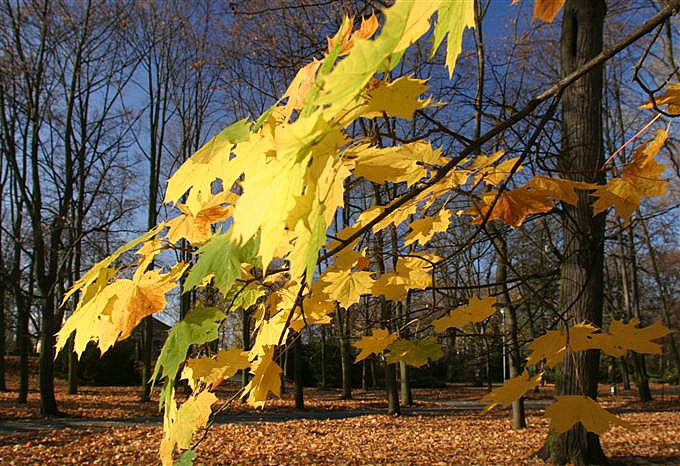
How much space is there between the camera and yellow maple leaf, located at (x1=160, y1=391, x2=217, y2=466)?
0.94 m

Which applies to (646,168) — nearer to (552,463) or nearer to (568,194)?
(568,194)

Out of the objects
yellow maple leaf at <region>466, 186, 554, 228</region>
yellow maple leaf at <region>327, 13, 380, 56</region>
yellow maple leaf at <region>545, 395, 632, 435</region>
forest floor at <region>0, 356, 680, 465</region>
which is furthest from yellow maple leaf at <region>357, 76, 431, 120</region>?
forest floor at <region>0, 356, 680, 465</region>

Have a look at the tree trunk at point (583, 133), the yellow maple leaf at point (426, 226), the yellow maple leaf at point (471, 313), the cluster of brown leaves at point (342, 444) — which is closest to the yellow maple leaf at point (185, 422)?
the yellow maple leaf at point (471, 313)

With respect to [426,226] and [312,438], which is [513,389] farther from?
[312,438]

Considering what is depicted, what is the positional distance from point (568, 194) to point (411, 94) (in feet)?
2.27

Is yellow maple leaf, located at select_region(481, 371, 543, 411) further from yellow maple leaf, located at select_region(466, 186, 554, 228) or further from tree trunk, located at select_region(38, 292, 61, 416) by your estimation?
tree trunk, located at select_region(38, 292, 61, 416)

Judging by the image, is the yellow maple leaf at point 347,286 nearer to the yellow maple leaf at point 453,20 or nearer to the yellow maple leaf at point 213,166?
the yellow maple leaf at point 213,166

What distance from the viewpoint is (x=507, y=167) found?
4.44 feet

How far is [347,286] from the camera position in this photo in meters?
1.35

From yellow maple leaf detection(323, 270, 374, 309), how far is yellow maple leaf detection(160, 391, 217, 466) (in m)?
0.43

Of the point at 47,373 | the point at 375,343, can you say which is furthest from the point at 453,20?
the point at 47,373

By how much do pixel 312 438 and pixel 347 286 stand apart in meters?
7.67

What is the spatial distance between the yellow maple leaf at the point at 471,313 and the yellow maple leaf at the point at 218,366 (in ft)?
1.75

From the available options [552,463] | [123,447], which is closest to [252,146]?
[552,463]
